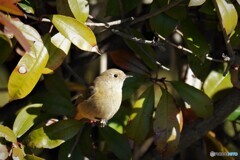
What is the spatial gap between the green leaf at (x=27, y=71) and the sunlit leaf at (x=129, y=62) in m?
0.59

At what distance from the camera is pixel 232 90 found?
7.74 feet

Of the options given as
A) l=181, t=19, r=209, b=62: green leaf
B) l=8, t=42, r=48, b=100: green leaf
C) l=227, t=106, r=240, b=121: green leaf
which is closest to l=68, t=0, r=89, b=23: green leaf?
l=8, t=42, r=48, b=100: green leaf

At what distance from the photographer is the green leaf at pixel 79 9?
1.78 m

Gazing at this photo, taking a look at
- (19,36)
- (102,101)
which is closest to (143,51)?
(102,101)

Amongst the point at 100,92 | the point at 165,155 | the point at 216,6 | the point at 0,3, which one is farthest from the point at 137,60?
the point at 0,3

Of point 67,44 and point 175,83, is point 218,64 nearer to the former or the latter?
point 175,83

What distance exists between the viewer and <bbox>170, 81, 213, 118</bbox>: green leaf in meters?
2.12

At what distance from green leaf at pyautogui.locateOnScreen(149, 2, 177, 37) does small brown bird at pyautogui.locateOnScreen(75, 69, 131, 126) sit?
1.24ft

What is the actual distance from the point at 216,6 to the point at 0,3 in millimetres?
749

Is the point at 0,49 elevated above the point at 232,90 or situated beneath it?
elevated above

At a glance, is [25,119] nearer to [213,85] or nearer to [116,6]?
[116,6]

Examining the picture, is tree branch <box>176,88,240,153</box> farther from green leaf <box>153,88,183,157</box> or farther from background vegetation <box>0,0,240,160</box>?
green leaf <box>153,88,183,157</box>

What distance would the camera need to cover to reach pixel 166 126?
6.81ft

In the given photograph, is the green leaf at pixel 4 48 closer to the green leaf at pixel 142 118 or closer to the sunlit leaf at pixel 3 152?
the sunlit leaf at pixel 3 152
